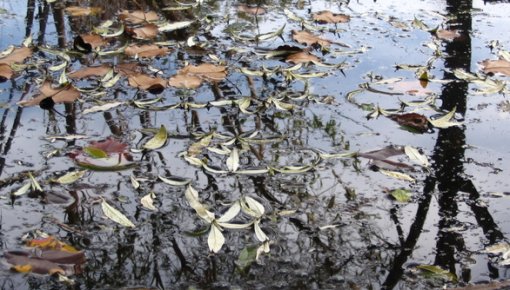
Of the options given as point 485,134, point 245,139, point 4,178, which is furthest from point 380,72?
point 4,178

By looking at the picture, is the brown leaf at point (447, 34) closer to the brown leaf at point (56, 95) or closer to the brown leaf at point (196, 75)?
the brown leaf at point (196, 75)

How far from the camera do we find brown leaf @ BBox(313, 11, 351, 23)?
3395mm

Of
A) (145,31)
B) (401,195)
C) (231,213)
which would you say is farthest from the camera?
(145,31)

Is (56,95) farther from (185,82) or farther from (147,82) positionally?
(185,82)

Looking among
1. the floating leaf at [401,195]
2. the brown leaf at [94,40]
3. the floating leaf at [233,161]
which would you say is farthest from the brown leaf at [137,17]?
the floating leaf at [401,195]

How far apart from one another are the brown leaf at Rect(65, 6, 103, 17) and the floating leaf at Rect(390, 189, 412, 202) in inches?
74.3

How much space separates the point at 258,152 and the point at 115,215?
524 mm

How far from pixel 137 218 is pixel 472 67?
164 centimetres

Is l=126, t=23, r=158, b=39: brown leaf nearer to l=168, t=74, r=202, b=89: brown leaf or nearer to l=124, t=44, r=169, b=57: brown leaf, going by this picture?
l=124, t=44, r=169, b=57: brown leaf

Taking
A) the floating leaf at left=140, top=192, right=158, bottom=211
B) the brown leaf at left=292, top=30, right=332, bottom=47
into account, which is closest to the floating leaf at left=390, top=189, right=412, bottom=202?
the floating leaf at left=140, top=192, right=158, bottom=211

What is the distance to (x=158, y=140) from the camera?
2197 millimetres

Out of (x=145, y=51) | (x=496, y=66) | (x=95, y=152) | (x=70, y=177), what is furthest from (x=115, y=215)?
(x=496, y=66)

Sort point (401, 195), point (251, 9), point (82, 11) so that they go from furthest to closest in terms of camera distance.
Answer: point (251, 9) → point (82, 11) → point (401, 195)

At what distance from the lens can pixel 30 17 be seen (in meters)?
3.30
